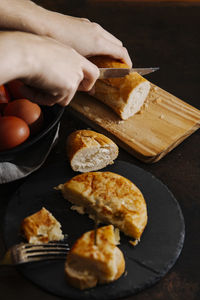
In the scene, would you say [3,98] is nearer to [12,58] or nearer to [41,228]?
[12,58]

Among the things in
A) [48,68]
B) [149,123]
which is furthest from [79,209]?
[149,123]

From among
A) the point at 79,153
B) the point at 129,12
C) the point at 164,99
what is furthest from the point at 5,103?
the point at 129,12

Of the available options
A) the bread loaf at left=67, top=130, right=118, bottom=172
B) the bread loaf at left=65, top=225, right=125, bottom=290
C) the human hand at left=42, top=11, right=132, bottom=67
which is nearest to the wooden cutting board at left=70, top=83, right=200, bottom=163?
the bread loaf at left=67, top=130, right=118, bottom=172

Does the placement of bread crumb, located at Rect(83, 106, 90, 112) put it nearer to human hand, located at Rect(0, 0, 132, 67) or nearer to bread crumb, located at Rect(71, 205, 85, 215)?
human hand, located at Rect(0, 0, 132, 67)

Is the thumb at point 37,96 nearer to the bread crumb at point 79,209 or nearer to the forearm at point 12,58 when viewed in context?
the forearm at point 12,58

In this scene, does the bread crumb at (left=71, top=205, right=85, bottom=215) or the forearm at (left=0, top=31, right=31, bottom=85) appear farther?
the bread crumb at (left=71, top=205, right=85, bottom=215)
